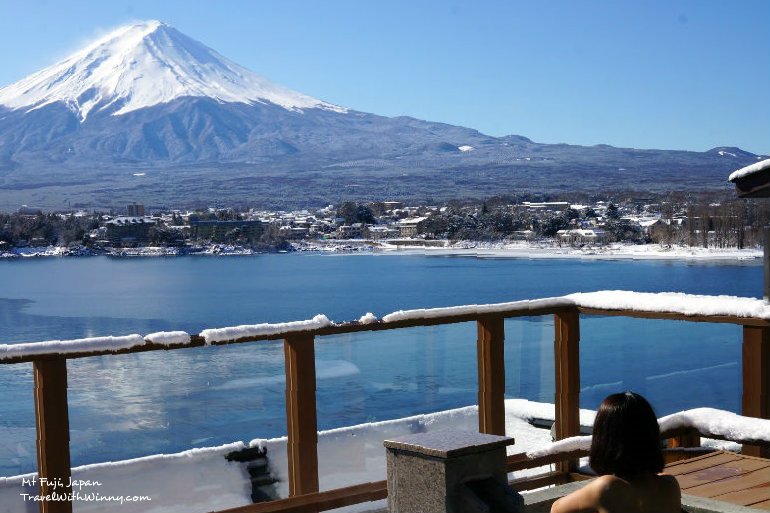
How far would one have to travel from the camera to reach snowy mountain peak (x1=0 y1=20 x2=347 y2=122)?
6093 inches

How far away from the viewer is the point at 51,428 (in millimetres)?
2383

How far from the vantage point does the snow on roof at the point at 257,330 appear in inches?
101

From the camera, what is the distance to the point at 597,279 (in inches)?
1673

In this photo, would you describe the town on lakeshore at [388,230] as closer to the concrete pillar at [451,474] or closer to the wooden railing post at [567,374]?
the wooden railing post at [567,374]

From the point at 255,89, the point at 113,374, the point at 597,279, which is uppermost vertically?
the point at 255,89

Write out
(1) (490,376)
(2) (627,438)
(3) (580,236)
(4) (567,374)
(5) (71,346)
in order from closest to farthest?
1. (2) (627,438)
2. (5) (71,346)
3. (1) (490,376)
4. (4) (567,374)
5. (3) (580,236)

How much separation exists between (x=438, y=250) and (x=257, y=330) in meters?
65.7

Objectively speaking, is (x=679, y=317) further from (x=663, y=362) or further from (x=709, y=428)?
(x=709, y=428)

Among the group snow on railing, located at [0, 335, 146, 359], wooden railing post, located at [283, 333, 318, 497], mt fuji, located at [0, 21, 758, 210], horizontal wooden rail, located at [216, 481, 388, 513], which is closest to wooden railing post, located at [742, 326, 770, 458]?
horizontal wooden rail, located at [216, 481, 388, 513]

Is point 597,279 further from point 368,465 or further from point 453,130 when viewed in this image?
point 453,130

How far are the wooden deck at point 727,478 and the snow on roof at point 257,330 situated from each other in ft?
3.44

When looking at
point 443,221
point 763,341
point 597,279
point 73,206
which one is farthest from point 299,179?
point 763,341

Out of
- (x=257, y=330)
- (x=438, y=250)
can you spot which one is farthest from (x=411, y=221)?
(x=257, y=330)

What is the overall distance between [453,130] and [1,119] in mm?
77248
